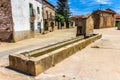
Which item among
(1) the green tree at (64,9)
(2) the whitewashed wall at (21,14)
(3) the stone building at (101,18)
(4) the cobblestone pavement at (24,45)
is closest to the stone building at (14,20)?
(2) the whitewashed wall at (21,14)

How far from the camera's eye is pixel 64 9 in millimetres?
42312

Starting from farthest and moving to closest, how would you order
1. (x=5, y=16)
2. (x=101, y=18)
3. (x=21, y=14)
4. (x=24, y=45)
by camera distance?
(x=101, y=18) < (x=21, y=14) < (x=5, y=16) < (x=24, y=45)

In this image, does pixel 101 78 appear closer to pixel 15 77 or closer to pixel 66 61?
pixel 66 61

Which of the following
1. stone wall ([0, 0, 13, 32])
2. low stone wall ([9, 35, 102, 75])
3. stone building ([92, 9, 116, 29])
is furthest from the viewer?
Answer: stone building ([92, 9, 116, 29])

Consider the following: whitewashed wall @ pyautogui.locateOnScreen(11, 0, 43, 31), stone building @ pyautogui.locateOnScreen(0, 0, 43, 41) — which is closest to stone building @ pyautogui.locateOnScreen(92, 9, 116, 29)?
whitewashed wall @ pyautogui.locateOnScreen(11, 0, 43, 31)

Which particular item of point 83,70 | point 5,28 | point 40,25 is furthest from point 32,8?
point 83,70

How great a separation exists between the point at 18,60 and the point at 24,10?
1175cm

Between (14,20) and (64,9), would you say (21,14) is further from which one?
(64,9)

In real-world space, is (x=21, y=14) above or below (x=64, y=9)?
below

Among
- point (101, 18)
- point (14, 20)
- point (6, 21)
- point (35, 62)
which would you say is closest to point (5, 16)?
point (6, 21)

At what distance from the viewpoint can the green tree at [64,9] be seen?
41519 mm

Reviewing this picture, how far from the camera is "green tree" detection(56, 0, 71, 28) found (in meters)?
41.5

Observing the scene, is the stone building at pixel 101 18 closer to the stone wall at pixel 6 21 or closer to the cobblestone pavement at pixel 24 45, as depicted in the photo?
the cobblestone pavement at pixel 24 45

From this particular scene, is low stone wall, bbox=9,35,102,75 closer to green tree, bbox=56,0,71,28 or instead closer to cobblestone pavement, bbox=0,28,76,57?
cobblestone pavement, bbox=0,28,76,57
